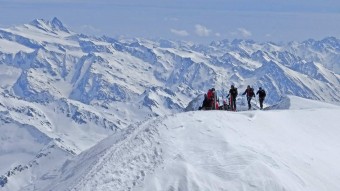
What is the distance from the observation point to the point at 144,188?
3048 cm

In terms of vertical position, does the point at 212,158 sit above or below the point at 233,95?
below

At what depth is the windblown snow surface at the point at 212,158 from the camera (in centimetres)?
3131

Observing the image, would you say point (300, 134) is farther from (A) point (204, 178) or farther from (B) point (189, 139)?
(A) point (204, 178)

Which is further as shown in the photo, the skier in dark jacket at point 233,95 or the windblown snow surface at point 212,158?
the skier in dark jacket at point 233,95

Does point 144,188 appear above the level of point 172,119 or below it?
below

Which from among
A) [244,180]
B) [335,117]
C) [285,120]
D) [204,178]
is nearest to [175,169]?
[204,178]

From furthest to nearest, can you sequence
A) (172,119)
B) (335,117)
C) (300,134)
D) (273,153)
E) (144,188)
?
(335,117)
(300,134)
(172,119)
(273,153)
(144,188)

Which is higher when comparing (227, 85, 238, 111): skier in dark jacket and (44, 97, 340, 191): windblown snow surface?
(227, 85, 238, 111): skier in dark jacket

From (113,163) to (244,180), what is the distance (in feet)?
24.1

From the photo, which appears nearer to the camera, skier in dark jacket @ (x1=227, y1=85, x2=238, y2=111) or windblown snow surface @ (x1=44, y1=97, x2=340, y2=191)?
windblown snow surface @ (x1=44, y1=97, x2=340, y2=191)

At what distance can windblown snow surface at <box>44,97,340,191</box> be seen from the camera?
3131 centimetres

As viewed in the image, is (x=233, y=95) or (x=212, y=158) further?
(x=233, y=95)

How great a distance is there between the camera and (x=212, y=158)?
33656 millimetres

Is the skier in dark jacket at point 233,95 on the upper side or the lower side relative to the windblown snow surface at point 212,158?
upper
